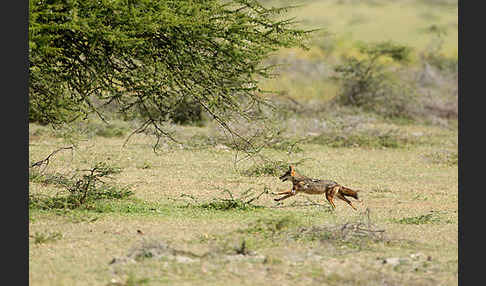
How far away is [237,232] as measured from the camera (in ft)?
26.8

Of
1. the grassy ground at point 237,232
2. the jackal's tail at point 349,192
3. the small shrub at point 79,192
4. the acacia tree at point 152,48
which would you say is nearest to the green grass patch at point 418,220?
the grassy ground at point 237,232

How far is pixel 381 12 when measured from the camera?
59.3 meters

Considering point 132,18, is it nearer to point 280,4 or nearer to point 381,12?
point 280,4

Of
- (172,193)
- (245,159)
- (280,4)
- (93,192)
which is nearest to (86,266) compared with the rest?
(93,192)

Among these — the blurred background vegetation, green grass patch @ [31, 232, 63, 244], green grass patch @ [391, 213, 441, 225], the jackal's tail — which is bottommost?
green grass patch @ [391, 213, 441, 225]

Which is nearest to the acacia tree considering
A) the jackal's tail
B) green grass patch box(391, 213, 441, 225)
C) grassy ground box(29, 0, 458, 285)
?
grassy ground box(29, 0, 458, 285)

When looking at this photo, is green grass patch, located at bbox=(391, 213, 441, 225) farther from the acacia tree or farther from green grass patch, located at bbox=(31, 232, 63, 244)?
green grass patch, located at bbox=(31, 232, 63, 244)

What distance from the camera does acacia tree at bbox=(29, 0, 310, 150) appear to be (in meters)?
8.79

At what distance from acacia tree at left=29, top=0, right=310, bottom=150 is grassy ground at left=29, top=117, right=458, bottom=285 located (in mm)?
1286

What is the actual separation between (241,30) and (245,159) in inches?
228

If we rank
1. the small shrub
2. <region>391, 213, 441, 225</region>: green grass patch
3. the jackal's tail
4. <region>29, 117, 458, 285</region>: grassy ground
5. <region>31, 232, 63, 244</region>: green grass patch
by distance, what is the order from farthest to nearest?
the small shrub → the jackal's tail → <region>391, 213, 441, 225</region>: green grass patch → <region>31, 232, 63, 244</region>: green grass patch → <region>29, 117, 458, 285</region>: grassy ground

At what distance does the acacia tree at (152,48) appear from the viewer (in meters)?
8.79

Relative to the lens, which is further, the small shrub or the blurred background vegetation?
the blurred background vegetation

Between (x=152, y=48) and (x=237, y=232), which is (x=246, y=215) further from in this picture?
(x=152, y=48)
